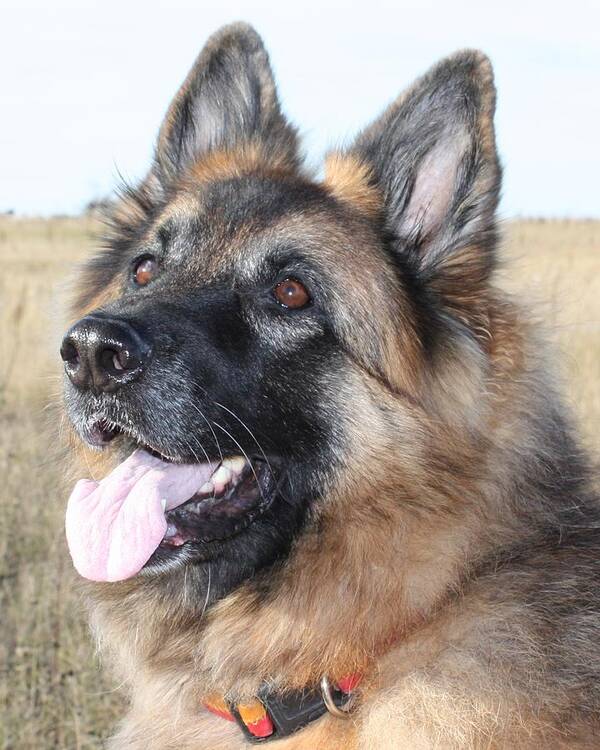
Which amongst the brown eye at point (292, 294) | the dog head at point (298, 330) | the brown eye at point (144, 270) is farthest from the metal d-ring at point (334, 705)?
the brown eye at point (144, 270)

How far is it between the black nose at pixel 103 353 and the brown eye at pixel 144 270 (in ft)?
2.11

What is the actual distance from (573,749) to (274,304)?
1569 mm

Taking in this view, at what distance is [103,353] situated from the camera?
8.69 ft

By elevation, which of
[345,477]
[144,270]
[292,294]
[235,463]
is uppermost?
[144,270]

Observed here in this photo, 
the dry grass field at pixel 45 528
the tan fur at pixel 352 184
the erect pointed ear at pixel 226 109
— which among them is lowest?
the dry grass field at pixel 45 528

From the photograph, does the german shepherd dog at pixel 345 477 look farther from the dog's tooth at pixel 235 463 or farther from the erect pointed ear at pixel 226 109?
the erect pointed ear at pixel 226 109

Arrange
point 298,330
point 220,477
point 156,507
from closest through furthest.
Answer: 1. point 156,507
2. point 220,477
3. point 298,330

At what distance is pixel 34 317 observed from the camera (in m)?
9.01

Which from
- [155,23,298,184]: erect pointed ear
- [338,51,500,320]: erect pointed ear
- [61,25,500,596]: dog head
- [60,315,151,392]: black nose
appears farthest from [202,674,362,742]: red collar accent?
[155,23,298,184]: erect pointed ear

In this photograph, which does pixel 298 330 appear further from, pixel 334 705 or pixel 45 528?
pixel 45 528

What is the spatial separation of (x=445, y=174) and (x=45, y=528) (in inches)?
139

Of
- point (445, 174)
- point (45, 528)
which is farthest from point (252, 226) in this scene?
point (45, 528)

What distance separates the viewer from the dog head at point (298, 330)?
2.78 meters

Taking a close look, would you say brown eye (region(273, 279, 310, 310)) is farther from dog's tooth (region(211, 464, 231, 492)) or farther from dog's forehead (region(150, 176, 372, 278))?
dog's tooth (region(211, 464, 231, 492))
